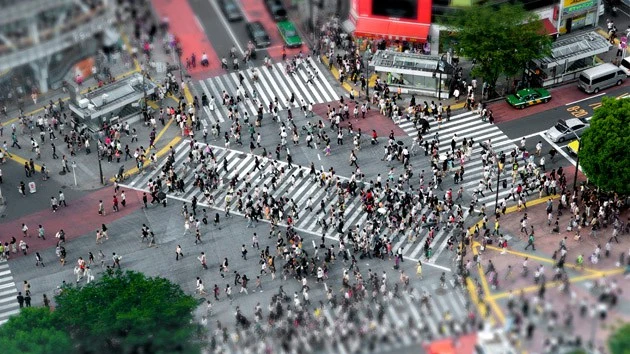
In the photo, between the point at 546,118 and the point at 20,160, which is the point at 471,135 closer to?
the point at 546,118

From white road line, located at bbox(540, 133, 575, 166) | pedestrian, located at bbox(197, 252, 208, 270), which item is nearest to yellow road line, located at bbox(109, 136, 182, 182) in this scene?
pedestrian, located at bbox(197, 252, 208, 270)

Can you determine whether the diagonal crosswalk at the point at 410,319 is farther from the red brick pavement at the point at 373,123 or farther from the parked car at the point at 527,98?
the parked car at the point at 527,98

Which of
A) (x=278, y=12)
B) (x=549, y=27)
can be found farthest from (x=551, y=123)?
(x=278, y=12)

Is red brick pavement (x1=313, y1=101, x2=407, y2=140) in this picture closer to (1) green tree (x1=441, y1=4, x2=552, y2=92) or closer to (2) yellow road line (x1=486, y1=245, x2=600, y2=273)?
(1) green tree (x1=441, y1=4, x2=552, y2=92)

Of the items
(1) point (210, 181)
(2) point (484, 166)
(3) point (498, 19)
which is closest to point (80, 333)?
(1) point (210, 181)

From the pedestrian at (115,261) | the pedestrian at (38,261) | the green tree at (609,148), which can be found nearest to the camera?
the green tree at (609,148)

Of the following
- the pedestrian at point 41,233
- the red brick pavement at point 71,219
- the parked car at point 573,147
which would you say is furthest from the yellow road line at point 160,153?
the parked car at point 573,147

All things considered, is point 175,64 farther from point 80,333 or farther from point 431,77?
point 80,333
